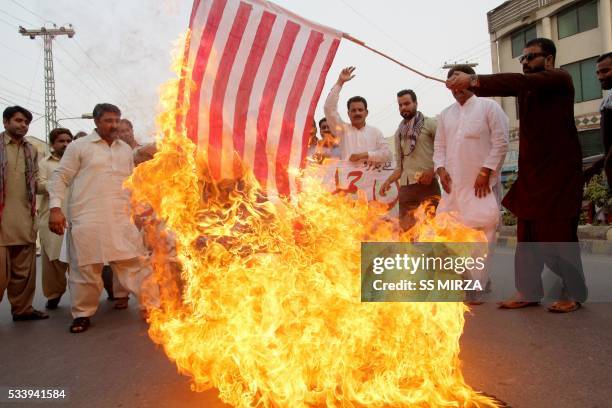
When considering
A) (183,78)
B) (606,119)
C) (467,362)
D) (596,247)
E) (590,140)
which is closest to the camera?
(467,362)

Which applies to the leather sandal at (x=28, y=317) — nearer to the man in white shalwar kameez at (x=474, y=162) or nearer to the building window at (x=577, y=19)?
the man in white shalwar kameez at (x=474, y=162)

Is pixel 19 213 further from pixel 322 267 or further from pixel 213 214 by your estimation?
pixel 322 267

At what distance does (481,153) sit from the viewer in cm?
512

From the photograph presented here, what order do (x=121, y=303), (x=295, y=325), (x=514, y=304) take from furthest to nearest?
1. (x=121, y=303)
2. (x=514, y=304)
3. (x=295, y=325)

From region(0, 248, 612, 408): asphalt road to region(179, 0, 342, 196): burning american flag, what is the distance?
4.56 ft

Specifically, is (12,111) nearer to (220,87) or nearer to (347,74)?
(220,87)

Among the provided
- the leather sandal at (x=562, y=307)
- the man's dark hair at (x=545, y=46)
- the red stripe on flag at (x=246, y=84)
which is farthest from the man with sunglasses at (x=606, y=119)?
the red stripe on flag at (x=246, y=84)

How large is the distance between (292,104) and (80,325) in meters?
2.69

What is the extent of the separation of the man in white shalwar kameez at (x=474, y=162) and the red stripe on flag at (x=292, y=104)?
165 cm

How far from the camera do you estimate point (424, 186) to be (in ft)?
19.8

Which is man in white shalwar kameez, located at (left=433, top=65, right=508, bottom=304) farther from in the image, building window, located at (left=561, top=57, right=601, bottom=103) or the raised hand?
building window, located at (left=561, top=57, right=601, bottom=103)

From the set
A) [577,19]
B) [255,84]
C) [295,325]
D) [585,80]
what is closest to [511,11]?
[577,19]

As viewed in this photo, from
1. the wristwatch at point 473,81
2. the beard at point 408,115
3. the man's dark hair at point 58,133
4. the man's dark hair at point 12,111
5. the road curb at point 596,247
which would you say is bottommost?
the road curb at point 596,247

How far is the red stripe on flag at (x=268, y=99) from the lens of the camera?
3.74 metres
